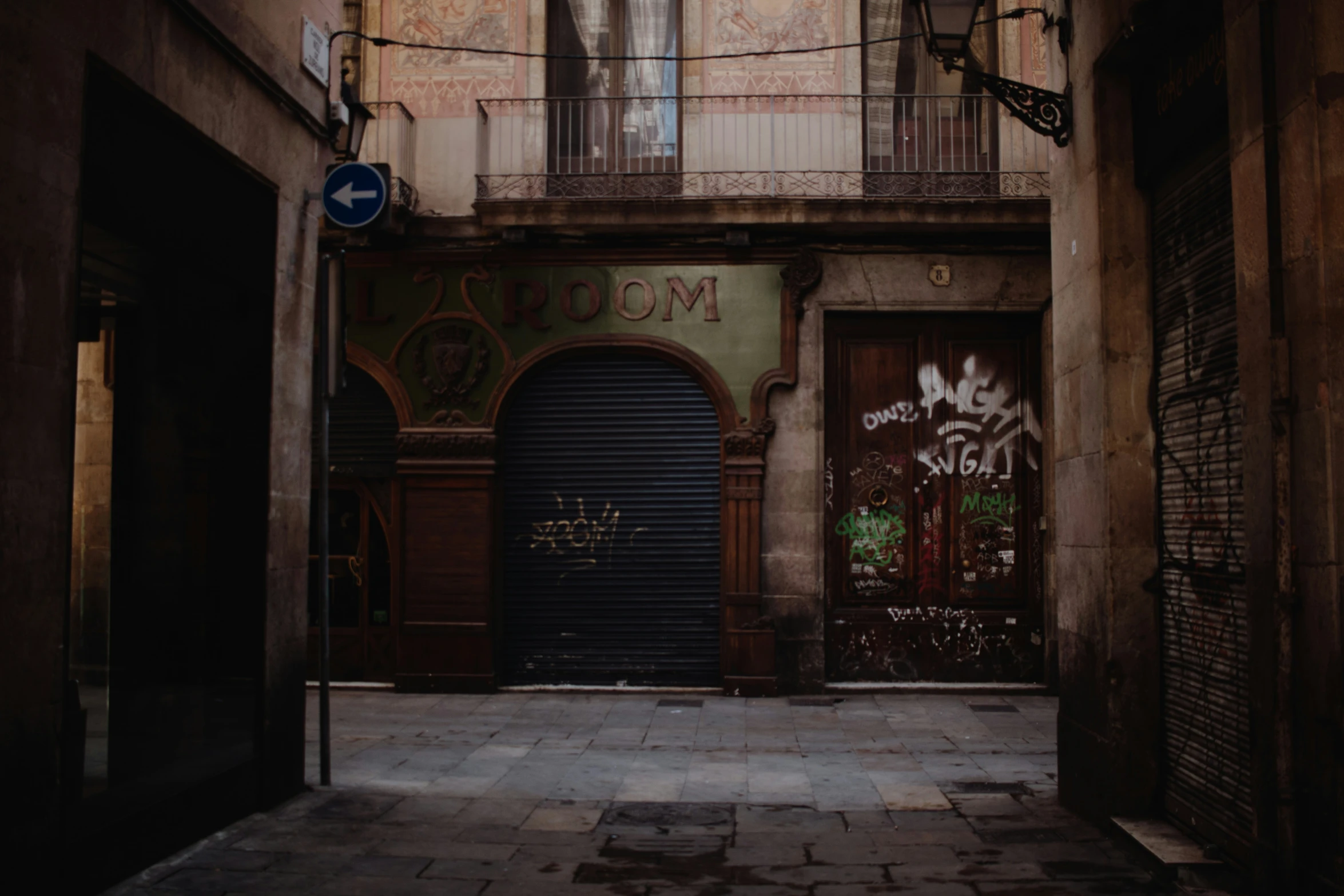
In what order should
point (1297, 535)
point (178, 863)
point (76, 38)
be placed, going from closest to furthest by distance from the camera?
point (1297, 535), point (76, 38), point (178, 863)

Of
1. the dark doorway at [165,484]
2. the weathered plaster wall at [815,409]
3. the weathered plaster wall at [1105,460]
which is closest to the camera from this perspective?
the dark doorway at [165,484]

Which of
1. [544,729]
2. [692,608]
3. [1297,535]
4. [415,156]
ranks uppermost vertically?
[415,156]

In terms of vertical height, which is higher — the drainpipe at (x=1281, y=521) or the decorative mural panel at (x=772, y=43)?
the decorative mural panel at (x=772, y=43)

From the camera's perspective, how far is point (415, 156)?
11906 mm

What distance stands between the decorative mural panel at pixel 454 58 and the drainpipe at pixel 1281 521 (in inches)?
356

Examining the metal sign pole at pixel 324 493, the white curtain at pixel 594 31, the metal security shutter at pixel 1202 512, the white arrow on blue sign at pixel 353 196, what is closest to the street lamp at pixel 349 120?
the white arrow on blue sign at pixel 353 196

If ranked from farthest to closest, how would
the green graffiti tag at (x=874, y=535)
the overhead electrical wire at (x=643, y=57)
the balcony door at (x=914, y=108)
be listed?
1. the balcony door at (x=914, y=108)
2. the green graffiti tag at (x=874, y=535)
3. the overhead electrical wire at (x=643, y=57)

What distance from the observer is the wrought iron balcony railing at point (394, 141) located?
1172 centimetres

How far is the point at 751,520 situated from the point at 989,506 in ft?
8.34

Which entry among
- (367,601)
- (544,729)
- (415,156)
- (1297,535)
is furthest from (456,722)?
(1297,535)

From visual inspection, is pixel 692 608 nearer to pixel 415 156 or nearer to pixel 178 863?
pixel 415 156

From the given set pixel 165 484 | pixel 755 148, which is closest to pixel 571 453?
pixel 755 148

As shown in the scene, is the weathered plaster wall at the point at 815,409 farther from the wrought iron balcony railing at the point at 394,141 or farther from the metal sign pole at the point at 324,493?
the metal sign pole at the point at 324,493

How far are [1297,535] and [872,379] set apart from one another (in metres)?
7.68
